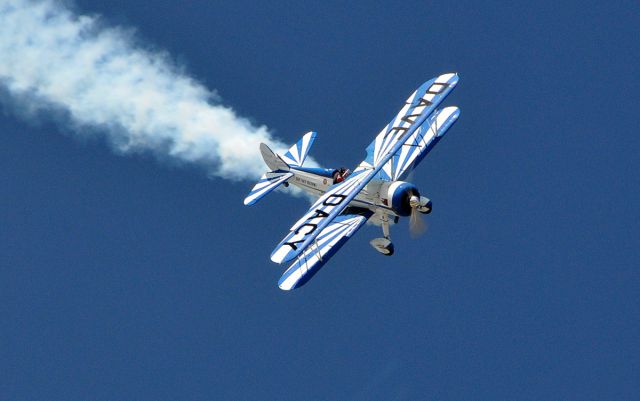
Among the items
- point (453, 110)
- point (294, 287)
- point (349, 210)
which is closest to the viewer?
point (294, 287)

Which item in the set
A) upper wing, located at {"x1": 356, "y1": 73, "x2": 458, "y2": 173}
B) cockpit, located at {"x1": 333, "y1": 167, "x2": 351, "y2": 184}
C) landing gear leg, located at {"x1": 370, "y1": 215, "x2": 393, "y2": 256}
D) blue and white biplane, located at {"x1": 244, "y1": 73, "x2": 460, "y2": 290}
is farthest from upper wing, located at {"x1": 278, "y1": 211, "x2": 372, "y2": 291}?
upper wing, located at {"x1": 356, "y1": 73, "x2": 458, "y2": 173}

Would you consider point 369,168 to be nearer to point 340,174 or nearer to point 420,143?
point 340,174

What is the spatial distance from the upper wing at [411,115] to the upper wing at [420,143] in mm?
860

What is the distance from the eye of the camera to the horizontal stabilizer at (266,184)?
279 feet

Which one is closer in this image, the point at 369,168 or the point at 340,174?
the point at 369,168

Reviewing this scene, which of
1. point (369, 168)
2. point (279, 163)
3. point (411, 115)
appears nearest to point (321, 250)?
point (369, 168)

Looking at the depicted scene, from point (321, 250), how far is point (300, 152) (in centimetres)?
1012

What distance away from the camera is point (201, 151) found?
294 feet

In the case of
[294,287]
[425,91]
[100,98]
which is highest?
[425,91]

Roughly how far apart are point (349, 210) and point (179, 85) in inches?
547

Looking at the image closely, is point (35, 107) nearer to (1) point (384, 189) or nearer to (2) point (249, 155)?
(2) point (249, 155)

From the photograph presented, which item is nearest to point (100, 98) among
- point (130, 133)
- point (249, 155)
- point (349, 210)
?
point (130, 133)

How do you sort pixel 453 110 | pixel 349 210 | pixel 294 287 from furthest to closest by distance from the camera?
pixel 453 110
pixel 349 210
pixel 294 287

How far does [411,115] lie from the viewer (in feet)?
279
